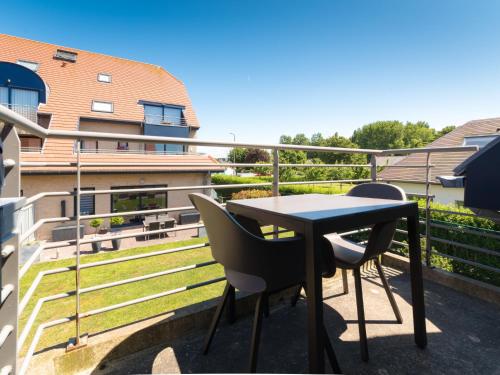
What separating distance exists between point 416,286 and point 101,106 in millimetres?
15157

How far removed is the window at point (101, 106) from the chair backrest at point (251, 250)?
14373mm

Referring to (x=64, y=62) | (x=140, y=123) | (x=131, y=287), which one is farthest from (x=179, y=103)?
(x=131, y=287)

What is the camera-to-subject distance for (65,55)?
14.3m

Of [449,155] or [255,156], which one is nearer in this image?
[449,155]

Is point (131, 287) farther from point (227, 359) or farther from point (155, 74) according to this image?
point (155, 74)

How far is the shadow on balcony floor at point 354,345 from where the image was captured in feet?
4.67

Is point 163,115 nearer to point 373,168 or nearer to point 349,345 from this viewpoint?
point 373,168

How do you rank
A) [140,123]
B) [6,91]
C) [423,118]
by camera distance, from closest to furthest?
1. [6,91]
2. [140,123]
3. [423,118]

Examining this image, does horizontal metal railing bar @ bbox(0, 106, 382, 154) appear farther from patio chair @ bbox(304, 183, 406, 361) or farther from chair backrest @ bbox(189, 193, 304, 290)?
patio chair @ bbox(304, 183, 406, 361)

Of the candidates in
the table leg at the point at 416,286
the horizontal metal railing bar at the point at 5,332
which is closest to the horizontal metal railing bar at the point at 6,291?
the horizontal metal railing bar at the point at 5,332

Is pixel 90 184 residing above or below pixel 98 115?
below

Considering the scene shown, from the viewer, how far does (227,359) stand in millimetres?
1498

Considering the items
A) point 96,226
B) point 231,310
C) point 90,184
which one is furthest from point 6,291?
point 90,184

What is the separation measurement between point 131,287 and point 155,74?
15.1m
